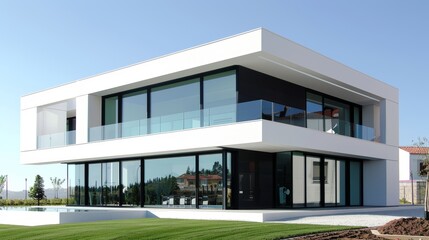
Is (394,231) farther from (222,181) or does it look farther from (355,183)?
(355,183)

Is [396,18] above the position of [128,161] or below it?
above

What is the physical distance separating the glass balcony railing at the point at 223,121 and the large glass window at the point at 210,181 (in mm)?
1714

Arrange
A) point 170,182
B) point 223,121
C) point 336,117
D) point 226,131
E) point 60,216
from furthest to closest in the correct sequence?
point 336,117, point 170,182, point 223,121, point 226,131, point 60,216

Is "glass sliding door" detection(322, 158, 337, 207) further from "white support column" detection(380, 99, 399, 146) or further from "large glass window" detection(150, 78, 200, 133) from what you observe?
"large glass window" detection(150, 78, 200, 133)

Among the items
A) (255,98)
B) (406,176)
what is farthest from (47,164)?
(406,176)

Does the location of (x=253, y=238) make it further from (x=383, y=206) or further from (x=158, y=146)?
(x=383, y=206)

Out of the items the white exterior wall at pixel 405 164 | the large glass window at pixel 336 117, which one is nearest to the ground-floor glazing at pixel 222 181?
the large glass window at pixel 336 117

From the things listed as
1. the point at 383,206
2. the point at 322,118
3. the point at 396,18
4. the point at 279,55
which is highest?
the point at 396,18

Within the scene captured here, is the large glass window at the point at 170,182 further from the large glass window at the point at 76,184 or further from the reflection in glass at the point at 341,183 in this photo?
the reflection in glass at the point at 341,183

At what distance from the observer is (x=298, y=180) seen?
24.7 metres

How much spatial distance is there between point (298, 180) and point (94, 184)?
11436mm

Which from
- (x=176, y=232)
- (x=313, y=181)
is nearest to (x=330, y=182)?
(x=313, y=181)

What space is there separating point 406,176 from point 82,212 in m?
43.7

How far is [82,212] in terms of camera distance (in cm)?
2109
